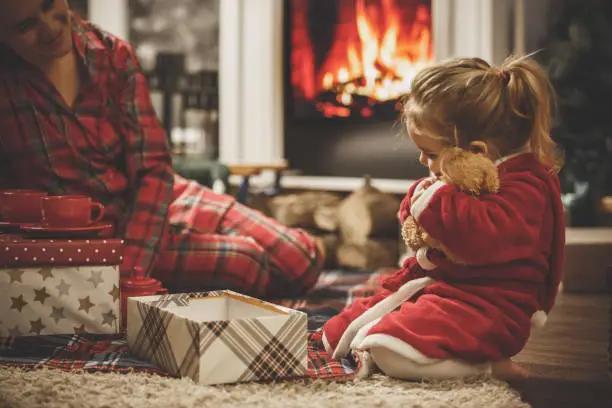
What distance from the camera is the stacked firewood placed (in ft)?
10.8

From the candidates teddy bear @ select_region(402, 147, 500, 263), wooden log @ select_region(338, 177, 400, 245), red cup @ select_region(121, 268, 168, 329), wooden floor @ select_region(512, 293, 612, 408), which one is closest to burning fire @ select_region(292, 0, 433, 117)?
wooden log @ select_region(338, 177, 400, 245)

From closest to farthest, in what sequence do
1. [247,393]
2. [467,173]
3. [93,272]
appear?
[247,393] < [467,173] < [93,272]

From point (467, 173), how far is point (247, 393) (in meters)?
0.50

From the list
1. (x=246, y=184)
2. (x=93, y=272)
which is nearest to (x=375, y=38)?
(x=246, y=184)

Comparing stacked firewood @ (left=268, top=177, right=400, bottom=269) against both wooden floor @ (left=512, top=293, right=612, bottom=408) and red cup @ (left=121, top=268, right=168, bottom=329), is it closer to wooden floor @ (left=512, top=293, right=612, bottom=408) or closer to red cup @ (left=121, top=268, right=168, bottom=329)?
wooden floor @ (left=512, top=293, right=612, bottom=408)

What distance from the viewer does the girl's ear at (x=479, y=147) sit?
1466 millimetres

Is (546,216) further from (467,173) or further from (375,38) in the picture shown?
(375,38)

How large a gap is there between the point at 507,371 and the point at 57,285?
839mm

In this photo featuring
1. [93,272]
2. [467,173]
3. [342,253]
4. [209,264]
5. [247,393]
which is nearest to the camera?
[247,393]

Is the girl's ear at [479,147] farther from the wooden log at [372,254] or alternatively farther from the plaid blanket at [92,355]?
the wooden log at [372,254]

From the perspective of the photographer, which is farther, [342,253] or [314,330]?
[342,253]

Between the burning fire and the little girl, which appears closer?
the little girl

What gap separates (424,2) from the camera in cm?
340

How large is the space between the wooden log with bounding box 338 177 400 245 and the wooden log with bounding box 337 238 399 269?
1.0 inches
